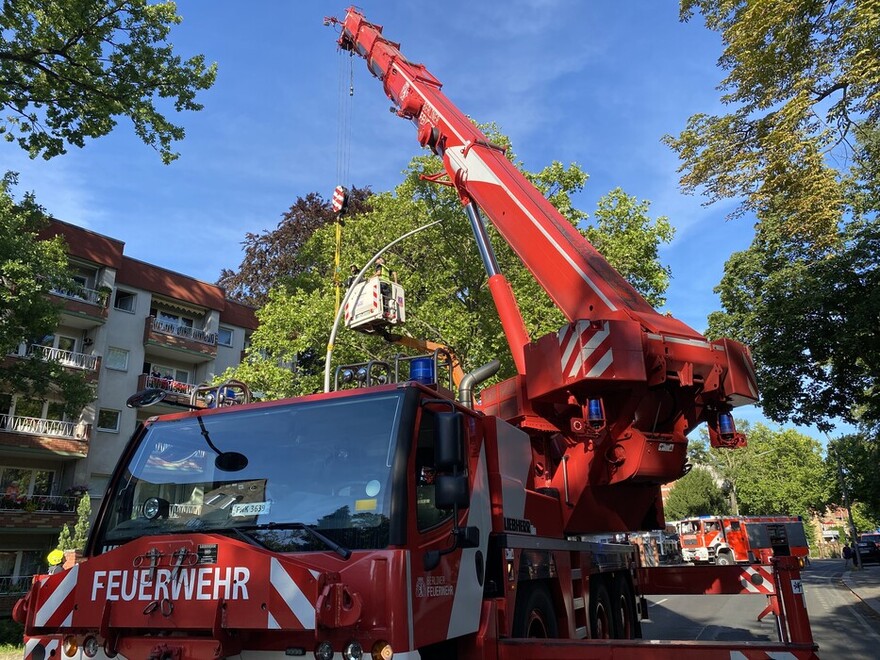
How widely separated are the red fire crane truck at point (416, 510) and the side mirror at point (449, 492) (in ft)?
0.04

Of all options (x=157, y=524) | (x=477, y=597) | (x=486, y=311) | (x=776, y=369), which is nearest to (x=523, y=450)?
(x=477, y=597)

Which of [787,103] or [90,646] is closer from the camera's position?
[90,646]

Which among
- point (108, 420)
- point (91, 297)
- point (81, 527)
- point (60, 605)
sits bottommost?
point (60, 605)

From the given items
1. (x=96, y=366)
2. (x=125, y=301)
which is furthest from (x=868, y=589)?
(x=125, y=301)

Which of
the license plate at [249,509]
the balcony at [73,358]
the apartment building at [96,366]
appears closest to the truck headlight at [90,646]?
the license plate at [249,509]

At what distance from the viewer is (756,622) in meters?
12.6

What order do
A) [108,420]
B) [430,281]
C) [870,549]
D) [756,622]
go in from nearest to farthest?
1. [756,622]
2. [430,281]
3. [108,420]
4. [870,549]

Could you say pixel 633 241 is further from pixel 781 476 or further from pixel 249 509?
pixel 781 476

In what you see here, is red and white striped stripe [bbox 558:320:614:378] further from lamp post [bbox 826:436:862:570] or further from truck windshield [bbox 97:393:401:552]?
lamp post [bbox 826:436:862:570]

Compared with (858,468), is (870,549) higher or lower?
lower

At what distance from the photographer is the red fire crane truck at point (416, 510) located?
3477 mm

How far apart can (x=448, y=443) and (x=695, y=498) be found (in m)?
51.9

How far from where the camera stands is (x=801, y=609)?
4.60 metres

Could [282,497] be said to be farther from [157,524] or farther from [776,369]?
[776,369]
